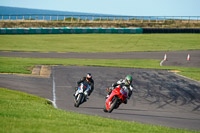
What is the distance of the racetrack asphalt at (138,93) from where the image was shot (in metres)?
17.5

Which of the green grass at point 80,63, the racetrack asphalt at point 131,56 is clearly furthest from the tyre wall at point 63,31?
the green grass at point 80,63

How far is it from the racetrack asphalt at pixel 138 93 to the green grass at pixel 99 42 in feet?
74.1

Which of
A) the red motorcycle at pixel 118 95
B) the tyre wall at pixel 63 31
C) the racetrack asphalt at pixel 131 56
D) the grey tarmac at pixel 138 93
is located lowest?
the tyre wall at pixel 63 31

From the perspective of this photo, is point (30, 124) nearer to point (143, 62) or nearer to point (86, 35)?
point (143, 62)

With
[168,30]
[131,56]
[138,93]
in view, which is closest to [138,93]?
[138,93]

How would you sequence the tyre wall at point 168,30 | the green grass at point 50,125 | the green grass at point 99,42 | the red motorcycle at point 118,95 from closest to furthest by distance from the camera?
the green grass at point 50,125 → the red motorcycle at point 118,95 → the green grass at point 99,42 → the tyre wall at point 168,30

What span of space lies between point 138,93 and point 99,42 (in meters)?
43.4

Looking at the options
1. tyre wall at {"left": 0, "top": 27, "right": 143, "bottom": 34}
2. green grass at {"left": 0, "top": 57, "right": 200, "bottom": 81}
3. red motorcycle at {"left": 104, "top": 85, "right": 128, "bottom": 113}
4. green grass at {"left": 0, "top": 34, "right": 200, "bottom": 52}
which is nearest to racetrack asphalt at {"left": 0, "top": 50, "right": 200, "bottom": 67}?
green grass at {"left": 0, "top": 57, "right": 200, "bottom": 81}

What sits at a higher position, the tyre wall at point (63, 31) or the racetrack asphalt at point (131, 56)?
the racetrack asphalt at point (131, 56)

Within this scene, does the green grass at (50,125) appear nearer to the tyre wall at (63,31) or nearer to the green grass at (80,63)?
the green grass at (80,63)

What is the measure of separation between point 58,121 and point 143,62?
3248 cm

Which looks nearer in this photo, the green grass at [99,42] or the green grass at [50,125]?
the green grass at [50,125]

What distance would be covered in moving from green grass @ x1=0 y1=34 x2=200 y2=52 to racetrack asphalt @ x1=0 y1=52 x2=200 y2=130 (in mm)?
22574

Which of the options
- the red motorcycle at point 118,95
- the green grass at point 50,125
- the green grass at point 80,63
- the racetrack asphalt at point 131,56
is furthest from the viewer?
the racetrack asphalt at point 131,56
